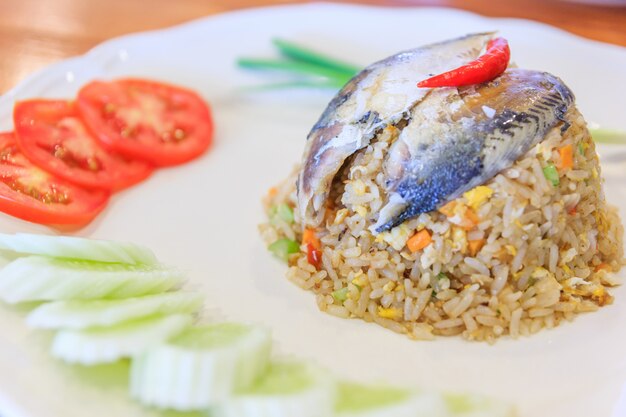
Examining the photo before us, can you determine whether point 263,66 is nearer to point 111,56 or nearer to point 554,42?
point 111,56

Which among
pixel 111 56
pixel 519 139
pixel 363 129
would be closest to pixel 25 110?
pixel 111 56

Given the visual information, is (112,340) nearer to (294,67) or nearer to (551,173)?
(551,173)

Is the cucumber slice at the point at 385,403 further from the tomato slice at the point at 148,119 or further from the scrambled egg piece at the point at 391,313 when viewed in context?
the tomato slice at the point at 148,119

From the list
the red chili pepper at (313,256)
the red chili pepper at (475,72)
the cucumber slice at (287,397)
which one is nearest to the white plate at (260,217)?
the red chili pepper at (313,256)

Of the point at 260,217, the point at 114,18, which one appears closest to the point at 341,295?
the point at 260,217

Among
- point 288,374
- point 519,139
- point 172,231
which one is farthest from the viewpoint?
point 172,231

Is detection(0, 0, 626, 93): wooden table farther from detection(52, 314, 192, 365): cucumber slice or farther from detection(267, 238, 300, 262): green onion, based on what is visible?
detection(52, 314, 192, 365): cucumber slice
